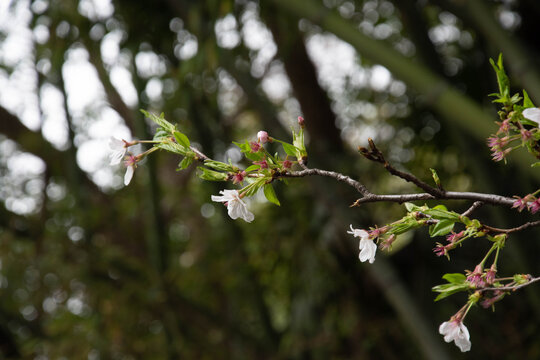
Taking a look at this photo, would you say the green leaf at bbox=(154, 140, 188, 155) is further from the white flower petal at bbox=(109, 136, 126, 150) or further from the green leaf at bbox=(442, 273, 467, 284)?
the green leaf at bbox=(442, 273, 467, 284)

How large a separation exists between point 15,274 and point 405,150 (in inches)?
59.4

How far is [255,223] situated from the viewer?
7.95ft

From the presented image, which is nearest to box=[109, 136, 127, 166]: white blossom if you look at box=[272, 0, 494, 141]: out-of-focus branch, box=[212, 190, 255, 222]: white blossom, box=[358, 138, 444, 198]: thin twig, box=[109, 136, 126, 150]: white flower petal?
box=[109, 136, 126, 150]: white flower petal

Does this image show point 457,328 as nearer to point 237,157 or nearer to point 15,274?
point 237,157

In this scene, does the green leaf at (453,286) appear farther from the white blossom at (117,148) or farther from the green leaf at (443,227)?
the white blossom at (117,148)

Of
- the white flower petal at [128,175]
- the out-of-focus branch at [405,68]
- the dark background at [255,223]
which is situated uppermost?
the white flower petal at [128,175]

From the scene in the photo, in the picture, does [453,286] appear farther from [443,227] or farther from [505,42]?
[505,42]

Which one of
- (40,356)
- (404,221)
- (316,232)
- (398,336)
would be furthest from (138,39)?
(404,221)

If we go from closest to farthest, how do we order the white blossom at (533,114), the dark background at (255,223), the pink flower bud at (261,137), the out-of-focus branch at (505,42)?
the white blossom at (533,114), the pink flower bud at (261,137), the out-of-focus branch at (505,42), the dark background at (255,223)

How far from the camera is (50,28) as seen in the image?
1734 mm

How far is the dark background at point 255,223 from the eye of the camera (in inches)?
60.1

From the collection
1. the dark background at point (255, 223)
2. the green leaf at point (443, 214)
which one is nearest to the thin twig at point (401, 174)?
the green leaf at point (443, 214)

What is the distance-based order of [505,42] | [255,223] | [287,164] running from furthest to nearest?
1. [255,223]
2. [505,42]
3. [287,164]

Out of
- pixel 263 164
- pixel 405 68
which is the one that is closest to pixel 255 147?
pixel 263 164
